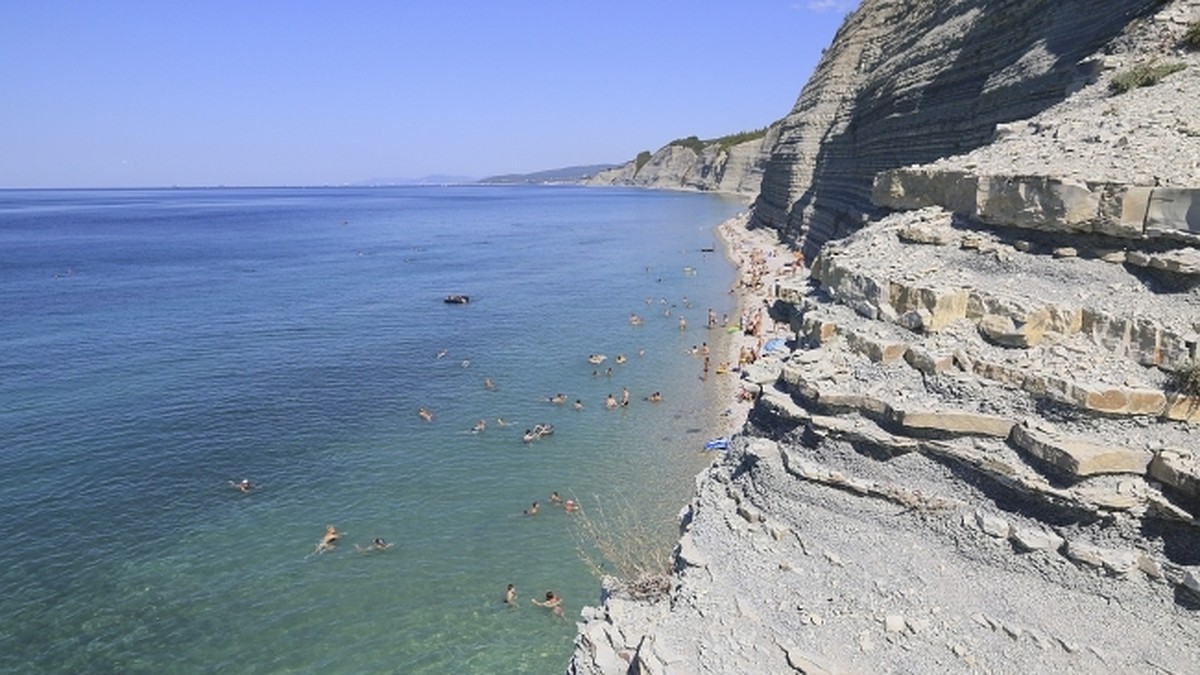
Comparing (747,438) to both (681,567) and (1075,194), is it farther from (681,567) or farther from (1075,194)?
(1075,194)

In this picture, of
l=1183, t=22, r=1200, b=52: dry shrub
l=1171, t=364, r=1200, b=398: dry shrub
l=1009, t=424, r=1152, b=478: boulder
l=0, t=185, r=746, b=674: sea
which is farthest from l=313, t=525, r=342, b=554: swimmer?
l=1183, t=22, r=1200, b=52: dry shrub

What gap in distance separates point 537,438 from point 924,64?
2515 centimetres

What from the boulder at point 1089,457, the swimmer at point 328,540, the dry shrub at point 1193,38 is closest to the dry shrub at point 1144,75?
the dry shrub at point 1193,38

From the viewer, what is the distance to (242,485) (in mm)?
22547

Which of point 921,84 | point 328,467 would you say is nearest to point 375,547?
point 328,467

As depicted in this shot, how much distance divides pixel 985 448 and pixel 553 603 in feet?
33.7

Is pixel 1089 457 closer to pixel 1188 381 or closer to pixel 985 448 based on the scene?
pixel 985 448

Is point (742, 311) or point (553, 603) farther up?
point (553, 603)

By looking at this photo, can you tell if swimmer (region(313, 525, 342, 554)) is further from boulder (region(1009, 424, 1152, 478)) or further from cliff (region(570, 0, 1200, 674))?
boulder (region(1009, 424, 1152, 478))

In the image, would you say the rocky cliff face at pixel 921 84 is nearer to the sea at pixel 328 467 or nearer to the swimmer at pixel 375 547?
the sea at pixel 328 467

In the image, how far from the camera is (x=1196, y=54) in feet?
46.6

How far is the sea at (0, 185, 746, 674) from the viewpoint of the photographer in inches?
638

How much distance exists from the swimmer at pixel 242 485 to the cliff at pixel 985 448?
15403 millimetres

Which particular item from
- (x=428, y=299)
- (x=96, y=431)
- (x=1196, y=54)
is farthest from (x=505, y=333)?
(x=1196, y=54)
